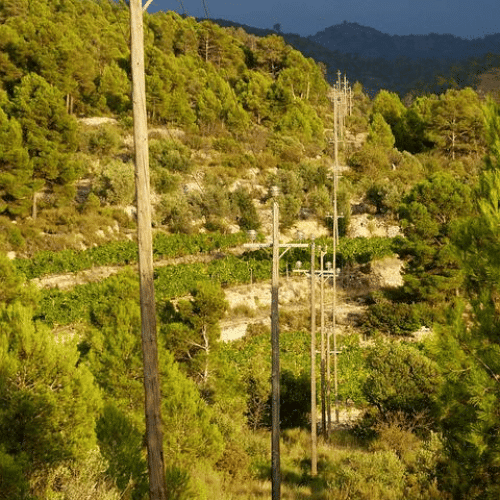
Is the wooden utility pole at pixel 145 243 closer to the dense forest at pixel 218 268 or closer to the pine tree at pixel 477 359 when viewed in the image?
the dense forest at pixel 218 268

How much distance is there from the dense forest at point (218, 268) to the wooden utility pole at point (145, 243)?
90.2 inches

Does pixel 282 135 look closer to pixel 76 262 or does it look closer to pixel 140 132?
pixel 76 262

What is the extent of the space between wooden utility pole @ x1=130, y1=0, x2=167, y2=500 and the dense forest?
90.2 inches

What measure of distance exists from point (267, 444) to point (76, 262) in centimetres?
2004

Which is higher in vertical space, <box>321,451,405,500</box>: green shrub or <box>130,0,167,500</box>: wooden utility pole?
<box>130,0,167,500</box>: wooden utility pole

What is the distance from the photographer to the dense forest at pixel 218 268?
25.1 ft

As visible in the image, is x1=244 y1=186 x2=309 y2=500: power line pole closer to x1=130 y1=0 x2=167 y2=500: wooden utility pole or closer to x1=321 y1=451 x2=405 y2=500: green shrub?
x1=321 y1=451 x2=405 y2=500: green shrub

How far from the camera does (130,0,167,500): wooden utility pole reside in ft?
18.4

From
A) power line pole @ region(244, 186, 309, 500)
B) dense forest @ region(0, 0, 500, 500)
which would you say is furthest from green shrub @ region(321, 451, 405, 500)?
power line pole @ region(244, 186, 309, 500)

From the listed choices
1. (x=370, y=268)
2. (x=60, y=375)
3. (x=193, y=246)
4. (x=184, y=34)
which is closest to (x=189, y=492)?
(x=60, y=375)

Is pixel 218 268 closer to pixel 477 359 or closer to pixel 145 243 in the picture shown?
pixel 477 359

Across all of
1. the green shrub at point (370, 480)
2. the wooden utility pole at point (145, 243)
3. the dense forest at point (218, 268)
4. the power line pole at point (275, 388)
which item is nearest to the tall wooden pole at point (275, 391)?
the power line pole at point (275, 388)

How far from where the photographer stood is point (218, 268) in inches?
1361

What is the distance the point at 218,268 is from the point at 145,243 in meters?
28.8
